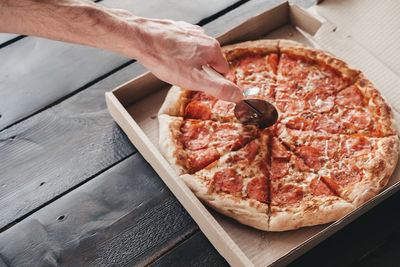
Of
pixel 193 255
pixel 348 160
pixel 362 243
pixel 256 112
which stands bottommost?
pixel 193 255

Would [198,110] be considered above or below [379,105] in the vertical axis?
below

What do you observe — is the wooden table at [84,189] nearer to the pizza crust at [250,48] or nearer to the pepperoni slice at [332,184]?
the pepperoni slice at [332,184]

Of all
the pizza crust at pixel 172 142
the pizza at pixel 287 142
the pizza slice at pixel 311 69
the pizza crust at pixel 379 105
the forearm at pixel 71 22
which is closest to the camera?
the forearm at pixel 71 22

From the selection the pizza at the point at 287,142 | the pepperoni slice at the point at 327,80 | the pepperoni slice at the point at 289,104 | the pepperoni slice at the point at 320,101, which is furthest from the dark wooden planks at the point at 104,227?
the pepperoni slice at the point at 327,80

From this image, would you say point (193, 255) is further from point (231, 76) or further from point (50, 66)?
point (50, 66)

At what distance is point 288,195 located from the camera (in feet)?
6.56

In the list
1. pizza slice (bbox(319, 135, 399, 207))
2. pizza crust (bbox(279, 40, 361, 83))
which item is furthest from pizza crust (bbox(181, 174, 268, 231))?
pizza crust (bbox(279, 40, 361, 83))

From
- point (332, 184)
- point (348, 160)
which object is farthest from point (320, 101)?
point (332, 184)

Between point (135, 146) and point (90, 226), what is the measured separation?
497mm

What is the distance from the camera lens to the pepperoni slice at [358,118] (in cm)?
220

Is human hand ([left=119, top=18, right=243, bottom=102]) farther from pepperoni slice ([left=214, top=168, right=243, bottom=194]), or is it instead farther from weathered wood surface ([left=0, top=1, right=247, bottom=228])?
weathered wood surface ([left=0, top=1, right=247, bottom=228])

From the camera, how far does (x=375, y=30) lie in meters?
2.59

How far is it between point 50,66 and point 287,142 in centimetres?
158

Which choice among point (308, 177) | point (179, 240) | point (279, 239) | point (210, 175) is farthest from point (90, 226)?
point (308, 177)
